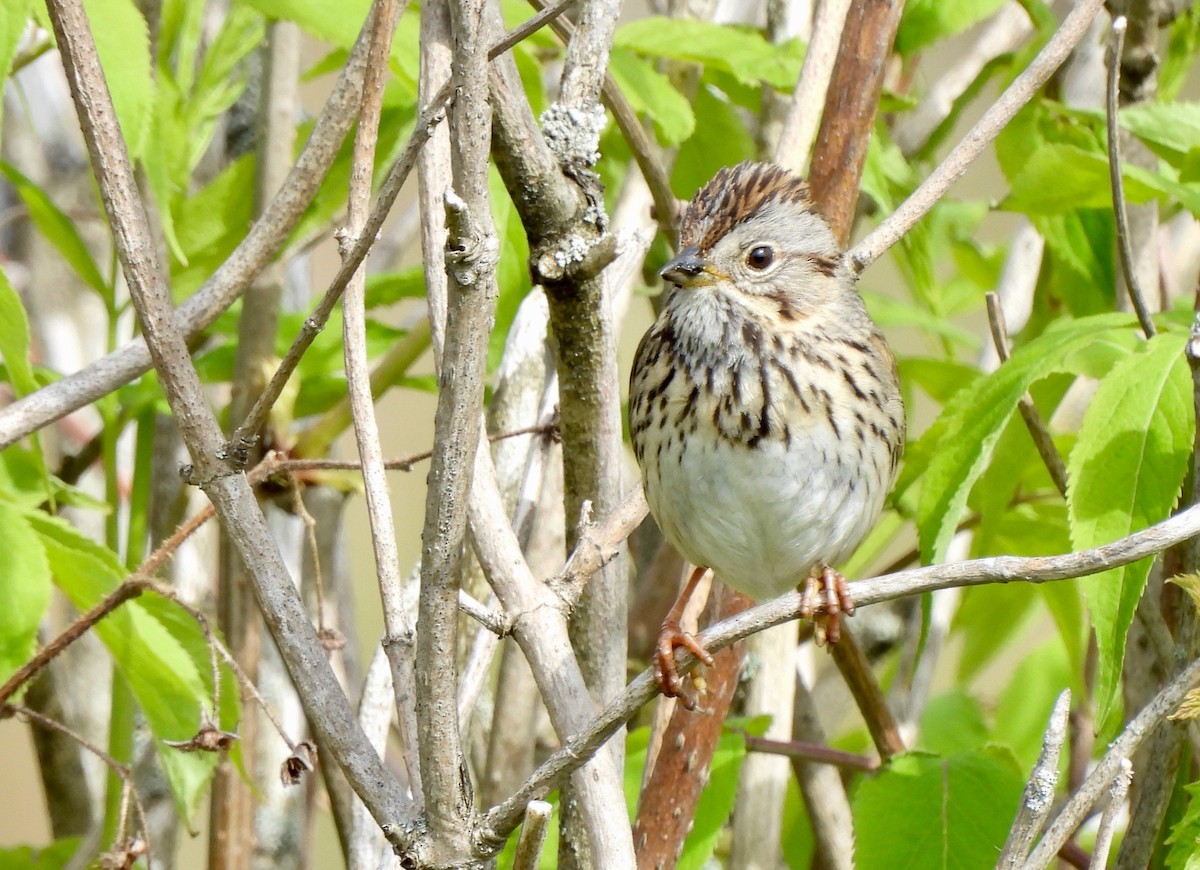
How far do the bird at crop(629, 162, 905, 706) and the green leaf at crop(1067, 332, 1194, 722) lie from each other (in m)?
0.50

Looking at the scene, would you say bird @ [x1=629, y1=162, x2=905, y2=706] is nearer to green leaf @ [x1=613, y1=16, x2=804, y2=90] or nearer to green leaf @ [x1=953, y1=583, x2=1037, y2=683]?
green leaf @ [x1=613, y1=16, x2=804, y2=90]

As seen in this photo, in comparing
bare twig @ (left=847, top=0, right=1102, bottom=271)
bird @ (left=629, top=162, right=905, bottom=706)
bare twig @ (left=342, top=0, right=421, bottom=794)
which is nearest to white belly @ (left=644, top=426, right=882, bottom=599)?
bird @ (left=629, top=162, right=905, bottom=706)

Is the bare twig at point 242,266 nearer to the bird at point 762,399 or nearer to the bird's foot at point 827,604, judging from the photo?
the bird at point 762,399

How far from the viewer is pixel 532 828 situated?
146cm

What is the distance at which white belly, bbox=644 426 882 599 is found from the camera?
2.38 meters

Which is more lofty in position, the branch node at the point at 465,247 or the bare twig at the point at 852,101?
the bare twig at the point at 852,101

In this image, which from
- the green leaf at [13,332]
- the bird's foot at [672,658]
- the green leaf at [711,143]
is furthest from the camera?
the green leaf at [711,143]

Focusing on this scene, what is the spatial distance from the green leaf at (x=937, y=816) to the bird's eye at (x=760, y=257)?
2.90ft

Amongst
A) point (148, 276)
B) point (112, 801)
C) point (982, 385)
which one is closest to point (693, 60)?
point (982, 385)

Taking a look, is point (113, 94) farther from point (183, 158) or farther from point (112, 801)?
point (112, 801)

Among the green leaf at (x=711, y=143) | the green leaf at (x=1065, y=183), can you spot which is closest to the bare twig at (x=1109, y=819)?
the green leaf at (x=1065, y=183)

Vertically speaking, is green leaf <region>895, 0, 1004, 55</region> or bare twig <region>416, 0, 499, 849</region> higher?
green leaf <region>895, 0, 1004, 55</region>

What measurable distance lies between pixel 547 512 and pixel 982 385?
0.72 meters

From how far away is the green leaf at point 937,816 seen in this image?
2162mm
